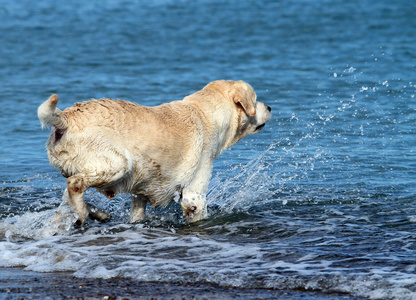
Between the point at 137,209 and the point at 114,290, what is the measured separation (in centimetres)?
214

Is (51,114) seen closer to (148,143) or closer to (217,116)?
(148,143)

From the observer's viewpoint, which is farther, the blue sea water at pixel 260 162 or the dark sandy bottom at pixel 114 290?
the blue sea water at pixel 260 162

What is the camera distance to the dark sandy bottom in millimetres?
4547

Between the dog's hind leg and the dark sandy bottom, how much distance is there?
5.80 ft

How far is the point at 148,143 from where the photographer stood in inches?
239

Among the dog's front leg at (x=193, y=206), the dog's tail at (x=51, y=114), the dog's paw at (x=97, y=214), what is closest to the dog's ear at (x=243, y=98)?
the dog's front leg at (x=193, y=206)

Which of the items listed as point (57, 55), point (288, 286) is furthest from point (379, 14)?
point (288, 286)

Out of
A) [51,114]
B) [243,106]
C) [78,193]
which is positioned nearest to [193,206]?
[243,106]

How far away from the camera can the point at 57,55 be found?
18.8m

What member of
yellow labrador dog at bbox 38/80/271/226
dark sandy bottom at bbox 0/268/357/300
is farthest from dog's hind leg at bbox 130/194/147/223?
dark sandy bottom at bbox 0/268/357/300

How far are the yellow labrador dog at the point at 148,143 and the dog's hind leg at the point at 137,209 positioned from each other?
0.01 metres

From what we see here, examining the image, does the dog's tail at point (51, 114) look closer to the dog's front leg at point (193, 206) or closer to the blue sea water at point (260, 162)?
the blue sea water at point (260, 162)

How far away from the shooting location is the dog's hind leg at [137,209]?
675 cm

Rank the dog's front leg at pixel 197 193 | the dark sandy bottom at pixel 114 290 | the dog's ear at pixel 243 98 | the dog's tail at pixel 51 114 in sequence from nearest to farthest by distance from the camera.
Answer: the dark sandy bottom at pixel 114 290, the dog's tail at pixel 51 114, the dog's front leg at pixel 197 193, the dog's ear at pixel 243 98
